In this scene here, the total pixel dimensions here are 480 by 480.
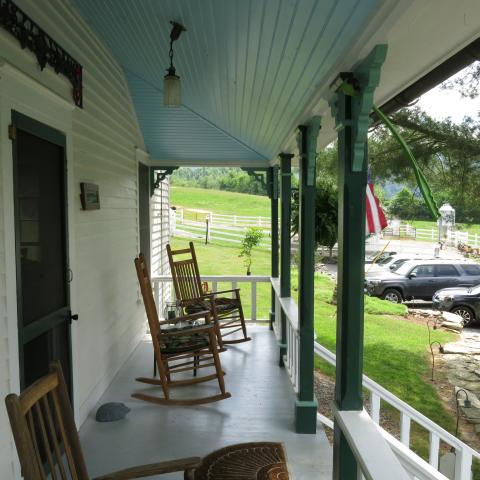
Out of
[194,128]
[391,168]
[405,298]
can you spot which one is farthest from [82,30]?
[405,298]

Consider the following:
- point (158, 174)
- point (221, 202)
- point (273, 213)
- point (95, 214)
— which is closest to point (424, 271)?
point (273, 213)

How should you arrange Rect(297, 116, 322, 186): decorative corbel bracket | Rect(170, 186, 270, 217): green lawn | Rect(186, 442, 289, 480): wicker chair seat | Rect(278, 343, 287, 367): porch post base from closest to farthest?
Rect(186, 442, 289, 480): wicker chair seat < Rect(297, 116, 322, 186): decorative corbel bracket < Rect(278, 343, 287, 367): porch post base < Rect(170, 186, 270, 217): green lawn

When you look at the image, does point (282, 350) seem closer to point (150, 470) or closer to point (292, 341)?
point (292, 341)

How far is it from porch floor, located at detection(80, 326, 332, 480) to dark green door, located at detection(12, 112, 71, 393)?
52 cm

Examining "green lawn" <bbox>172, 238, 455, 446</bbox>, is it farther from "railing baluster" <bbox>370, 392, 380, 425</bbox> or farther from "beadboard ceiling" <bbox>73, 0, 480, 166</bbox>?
"beadboard ceiling" <bbox>73, 0, 480, 166</bbox>

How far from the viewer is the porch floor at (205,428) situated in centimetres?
289

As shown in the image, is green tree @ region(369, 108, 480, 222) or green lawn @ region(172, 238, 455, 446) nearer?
green tree @ region(369, 108, 480, 222)

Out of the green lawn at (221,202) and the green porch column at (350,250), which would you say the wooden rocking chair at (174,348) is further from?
the green lawn at (221,202)

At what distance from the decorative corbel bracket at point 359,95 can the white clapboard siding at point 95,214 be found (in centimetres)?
143

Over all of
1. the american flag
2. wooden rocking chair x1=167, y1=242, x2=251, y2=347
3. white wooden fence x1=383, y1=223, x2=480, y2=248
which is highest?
the american flag

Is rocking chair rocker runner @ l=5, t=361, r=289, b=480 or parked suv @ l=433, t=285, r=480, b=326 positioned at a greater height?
rocking chair rocker runner @ l=5, t=361, r=289, b=480

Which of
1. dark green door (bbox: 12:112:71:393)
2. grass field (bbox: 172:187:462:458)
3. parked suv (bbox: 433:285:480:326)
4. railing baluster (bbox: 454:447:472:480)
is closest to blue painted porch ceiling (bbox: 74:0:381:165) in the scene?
dark green door (bbox: 12:112:71:393)

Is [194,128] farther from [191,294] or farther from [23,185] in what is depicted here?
[23,185]

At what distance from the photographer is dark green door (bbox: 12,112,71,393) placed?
7.52 feet
